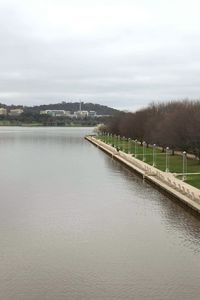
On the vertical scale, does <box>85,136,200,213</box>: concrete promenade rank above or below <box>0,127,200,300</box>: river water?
above

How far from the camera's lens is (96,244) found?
Answer: 62.7ft

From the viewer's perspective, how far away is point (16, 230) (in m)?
21.3

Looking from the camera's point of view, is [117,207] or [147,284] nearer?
[147,284]

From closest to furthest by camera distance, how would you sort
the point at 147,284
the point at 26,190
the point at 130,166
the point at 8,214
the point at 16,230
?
the point at 147,284 → the point at 16,230 → the point at 8,214 → the point at 26,190 → the point at 130,166

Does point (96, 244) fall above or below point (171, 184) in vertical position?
below

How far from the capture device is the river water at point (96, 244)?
47.3 ft

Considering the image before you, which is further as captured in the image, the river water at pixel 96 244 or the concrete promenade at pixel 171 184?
the concrete promenade at pixel 171 184

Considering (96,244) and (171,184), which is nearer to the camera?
(96,244)

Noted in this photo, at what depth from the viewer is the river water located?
47.3 feet

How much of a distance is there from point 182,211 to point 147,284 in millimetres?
10541

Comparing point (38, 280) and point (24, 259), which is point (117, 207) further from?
point (38, 280)

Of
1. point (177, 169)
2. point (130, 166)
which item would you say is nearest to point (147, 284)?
point (177, 169)

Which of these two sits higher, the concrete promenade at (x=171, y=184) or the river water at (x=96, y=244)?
the concrete promenade at (x=171, y=184)

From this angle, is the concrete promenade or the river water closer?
the river water
